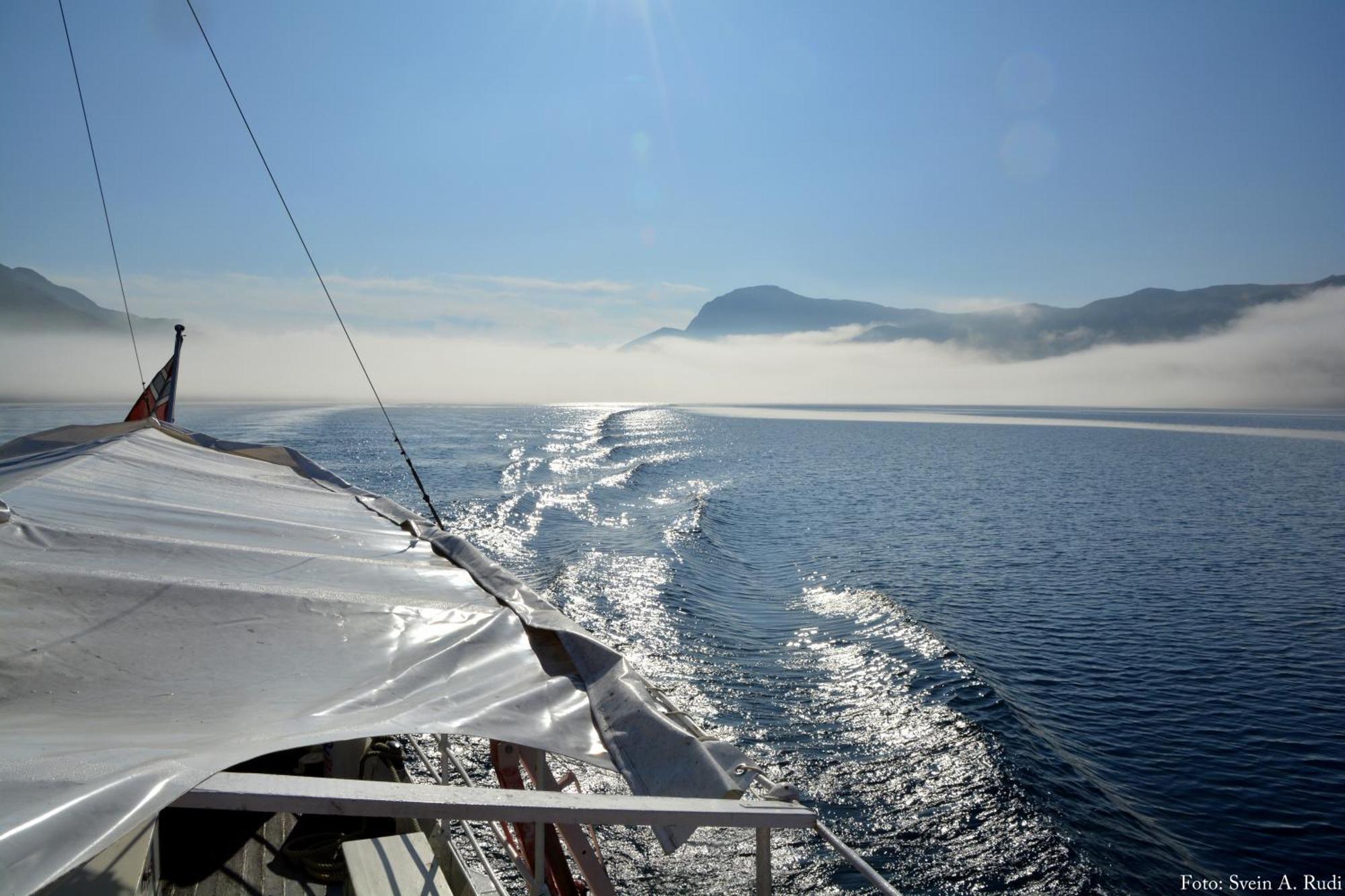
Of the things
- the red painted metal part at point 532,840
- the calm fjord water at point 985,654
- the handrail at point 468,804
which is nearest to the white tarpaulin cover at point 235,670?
the handrail at point 468,804

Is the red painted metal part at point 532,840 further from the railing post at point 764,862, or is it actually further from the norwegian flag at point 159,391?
the norwegian flag at point 159,391

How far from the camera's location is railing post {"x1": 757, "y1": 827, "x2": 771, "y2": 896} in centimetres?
314

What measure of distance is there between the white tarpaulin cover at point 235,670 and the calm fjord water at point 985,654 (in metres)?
7.36

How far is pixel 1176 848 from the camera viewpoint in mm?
10656

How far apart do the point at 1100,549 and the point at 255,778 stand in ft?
105

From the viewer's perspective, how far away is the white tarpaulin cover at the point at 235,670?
257cm

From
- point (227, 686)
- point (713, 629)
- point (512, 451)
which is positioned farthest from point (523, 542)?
point (512, 451)

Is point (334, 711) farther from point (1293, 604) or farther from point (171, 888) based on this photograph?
point (1293, 604)

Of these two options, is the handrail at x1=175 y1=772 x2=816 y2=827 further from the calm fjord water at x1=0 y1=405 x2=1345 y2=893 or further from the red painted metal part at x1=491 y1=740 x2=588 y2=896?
the calm fjord water at x1=0 y1=405 x2=1345 y2=893

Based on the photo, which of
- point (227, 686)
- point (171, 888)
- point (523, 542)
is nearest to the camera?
point (227, 686)

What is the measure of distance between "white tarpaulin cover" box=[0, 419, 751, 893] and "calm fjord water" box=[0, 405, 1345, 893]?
7.36m

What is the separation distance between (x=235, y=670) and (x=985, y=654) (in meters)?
17.4

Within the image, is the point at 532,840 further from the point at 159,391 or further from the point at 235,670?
the point at 159,391

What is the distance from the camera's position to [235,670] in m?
3.96
